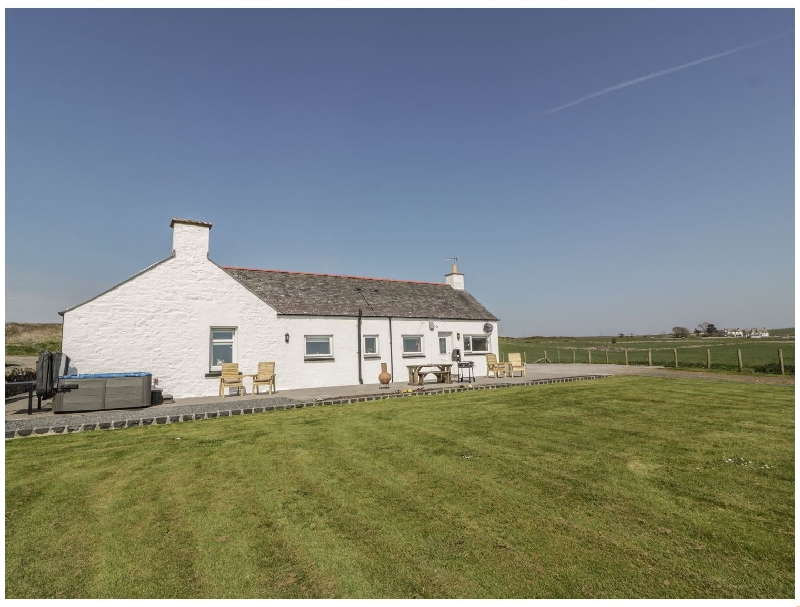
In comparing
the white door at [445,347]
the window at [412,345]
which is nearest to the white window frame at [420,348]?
the window at [412,345]

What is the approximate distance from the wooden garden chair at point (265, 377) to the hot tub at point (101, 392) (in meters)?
4.20

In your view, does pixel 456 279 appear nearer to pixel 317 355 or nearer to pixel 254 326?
pixel 317 355

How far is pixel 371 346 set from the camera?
21.0 meters

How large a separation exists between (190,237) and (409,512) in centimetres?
1563

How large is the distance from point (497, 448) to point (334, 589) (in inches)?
186

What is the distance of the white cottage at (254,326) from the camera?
50.2 feet

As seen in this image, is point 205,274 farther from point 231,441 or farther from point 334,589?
point 334,589

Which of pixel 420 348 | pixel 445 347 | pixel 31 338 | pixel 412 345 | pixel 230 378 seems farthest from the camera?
pixel 31 338

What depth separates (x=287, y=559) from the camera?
369 centimetres

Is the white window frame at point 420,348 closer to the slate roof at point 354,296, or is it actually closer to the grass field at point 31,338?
the slate roof at point 354,296

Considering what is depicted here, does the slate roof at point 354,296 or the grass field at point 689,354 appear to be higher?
the slate roof at point 354,296

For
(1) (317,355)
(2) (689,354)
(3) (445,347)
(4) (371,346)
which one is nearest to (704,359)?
(2) (689,354)

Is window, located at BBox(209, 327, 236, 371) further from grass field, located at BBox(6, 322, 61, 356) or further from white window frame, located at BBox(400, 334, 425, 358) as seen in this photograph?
grass field, located at BBox(6, 322, 61, 356)
